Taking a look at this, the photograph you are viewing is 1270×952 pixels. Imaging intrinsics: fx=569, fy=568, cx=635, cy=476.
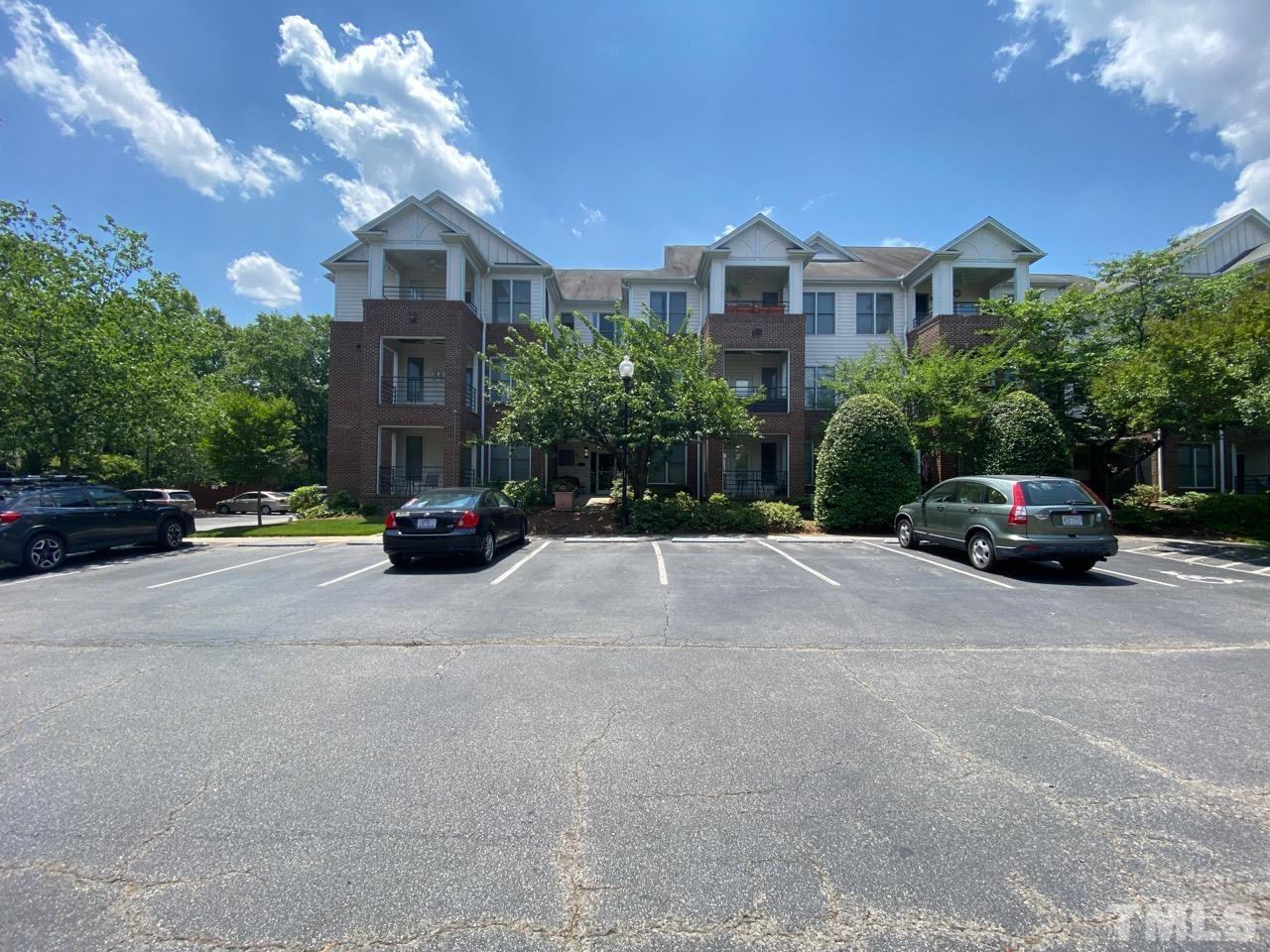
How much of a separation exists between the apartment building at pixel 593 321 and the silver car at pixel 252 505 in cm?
1157

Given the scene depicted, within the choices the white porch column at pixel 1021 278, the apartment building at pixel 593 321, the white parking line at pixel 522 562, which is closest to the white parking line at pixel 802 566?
the white parking line at pixel 522 562

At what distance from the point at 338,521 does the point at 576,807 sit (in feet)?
63.5

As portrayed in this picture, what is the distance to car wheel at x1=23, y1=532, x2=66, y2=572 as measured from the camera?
10.6 meters

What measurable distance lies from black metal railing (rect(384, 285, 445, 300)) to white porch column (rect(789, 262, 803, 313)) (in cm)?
1449

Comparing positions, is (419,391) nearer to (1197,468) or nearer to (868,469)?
Result: (868,469)

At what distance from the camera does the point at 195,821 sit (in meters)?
2.83

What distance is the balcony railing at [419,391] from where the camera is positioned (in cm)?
2325

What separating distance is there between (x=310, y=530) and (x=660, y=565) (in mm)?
13206

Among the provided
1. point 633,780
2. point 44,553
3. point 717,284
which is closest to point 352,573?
point 44,553

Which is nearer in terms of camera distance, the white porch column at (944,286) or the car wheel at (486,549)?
the car wheel at (486,549)

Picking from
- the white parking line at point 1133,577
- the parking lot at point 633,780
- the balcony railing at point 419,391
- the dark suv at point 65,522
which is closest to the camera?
the parking lot at point 633,780

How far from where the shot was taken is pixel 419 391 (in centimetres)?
2377

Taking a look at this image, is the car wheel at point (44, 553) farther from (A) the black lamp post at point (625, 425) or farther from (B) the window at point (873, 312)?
(B) the window at point (873, 312)

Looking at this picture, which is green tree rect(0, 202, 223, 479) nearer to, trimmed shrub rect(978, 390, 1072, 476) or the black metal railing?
the black metal railing
